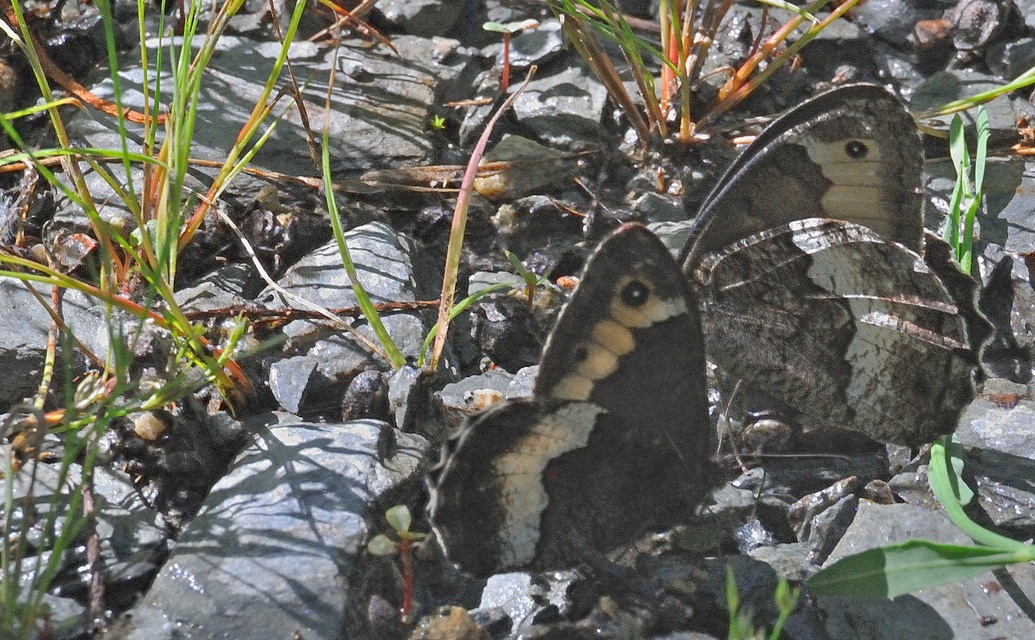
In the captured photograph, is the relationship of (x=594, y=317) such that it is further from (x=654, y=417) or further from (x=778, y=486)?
(x=778, y=486)

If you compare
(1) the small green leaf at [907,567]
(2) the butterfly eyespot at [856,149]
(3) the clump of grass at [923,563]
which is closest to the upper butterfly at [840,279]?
(2) the butterfly eyespot at [856,149]

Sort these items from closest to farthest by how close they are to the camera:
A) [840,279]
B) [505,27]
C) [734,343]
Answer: [840,279] → [734,343] → [505,27]

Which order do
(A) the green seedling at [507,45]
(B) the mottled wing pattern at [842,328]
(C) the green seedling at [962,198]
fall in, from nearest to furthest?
(B) the mottled wing pattern at [842,328]
(C) the green seedling at [962,198]
(A) the green seedling at [507,45]

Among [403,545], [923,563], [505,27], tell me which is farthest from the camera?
[505,27]

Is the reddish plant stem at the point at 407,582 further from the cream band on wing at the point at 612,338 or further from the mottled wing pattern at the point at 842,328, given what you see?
the mottled wing pattern at the point at 842,328

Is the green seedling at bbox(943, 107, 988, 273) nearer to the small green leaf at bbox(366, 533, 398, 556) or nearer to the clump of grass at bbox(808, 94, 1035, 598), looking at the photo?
the clump of grass at bbox(808, 94, 1035, 598)

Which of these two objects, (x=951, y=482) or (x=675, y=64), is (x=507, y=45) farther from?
(x=951, y=482)

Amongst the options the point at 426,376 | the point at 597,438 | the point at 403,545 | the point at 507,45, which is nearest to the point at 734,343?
the point at 597,438
